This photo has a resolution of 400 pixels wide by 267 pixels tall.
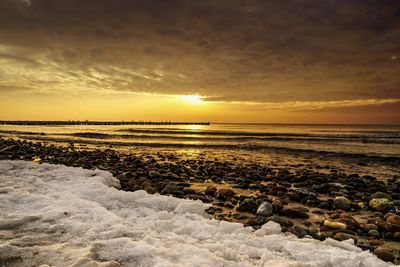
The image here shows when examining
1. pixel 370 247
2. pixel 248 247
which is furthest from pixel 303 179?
pixel 248 247

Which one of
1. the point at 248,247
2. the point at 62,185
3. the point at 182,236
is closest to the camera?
the point at 248,247

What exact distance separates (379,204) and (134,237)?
6.39 m

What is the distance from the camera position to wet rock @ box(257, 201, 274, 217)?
648cm

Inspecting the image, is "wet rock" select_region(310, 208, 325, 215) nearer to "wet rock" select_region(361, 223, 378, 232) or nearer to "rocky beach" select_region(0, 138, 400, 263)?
"rocky beach" select_region(0, 138, 400, 263)

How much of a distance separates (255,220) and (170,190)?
10.1 ft

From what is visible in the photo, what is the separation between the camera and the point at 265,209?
655 cm

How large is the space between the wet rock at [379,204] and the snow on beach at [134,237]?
→ 11.3 ft

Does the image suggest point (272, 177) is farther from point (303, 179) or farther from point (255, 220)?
point (255, 220)

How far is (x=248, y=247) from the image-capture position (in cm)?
417

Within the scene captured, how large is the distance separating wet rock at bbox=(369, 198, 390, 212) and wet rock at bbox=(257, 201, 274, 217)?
287 cm

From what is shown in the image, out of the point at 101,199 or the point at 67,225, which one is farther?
the point at 101,199

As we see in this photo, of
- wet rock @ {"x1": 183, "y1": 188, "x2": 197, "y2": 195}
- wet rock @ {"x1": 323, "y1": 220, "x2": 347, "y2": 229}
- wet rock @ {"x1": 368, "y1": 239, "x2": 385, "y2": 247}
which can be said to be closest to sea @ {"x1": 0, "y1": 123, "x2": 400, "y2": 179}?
wet rock @ {"x1": 183, "y1": 188, "x2": 197, "y2": 195}

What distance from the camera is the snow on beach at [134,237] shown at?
3529mm

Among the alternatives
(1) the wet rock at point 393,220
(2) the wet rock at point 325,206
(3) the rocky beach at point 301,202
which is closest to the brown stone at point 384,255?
(3) the rocky beach at point 301,202
